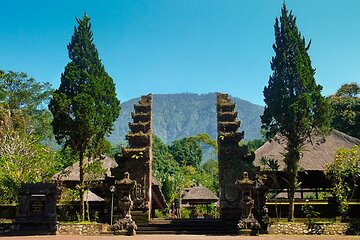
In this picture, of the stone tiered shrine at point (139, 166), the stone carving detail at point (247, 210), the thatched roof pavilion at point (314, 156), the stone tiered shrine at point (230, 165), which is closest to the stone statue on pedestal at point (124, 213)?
the stone tiered shrine at point (139, 166)

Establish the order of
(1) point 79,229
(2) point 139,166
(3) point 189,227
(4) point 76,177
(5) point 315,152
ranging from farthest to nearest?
1. (4) point 76,177
2. (5) point 315,152
3. (2) point 139,166
4. (3) point 189,227
5. (1) point 79,229

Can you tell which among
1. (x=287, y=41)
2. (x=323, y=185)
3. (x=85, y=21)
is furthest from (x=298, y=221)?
(x=85, y=21)

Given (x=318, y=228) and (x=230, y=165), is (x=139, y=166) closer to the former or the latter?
(x=230, y=165)

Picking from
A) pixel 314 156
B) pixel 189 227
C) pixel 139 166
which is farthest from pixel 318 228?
pixel 139 166

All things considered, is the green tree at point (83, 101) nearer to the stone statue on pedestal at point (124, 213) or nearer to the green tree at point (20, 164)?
the stone statue on pedestal at point (124, 213)

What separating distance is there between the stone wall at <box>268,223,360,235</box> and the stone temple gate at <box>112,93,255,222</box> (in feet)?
9.54

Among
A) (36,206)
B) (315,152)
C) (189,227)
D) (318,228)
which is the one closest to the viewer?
(318,228)

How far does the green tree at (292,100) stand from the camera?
18.1 meters

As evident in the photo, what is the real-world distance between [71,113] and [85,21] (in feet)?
17.3

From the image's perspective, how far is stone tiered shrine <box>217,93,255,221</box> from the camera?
19.8 meters

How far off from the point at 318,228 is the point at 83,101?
11519mm

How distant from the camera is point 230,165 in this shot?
20.6m

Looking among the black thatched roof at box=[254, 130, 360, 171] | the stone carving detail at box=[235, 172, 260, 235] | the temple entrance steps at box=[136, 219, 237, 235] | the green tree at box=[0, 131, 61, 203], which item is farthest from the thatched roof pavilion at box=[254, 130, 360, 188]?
the green tree at box=[0, 131, 61, 203]

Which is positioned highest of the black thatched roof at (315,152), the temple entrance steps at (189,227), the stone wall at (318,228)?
the black thatched roof at (315,152)
